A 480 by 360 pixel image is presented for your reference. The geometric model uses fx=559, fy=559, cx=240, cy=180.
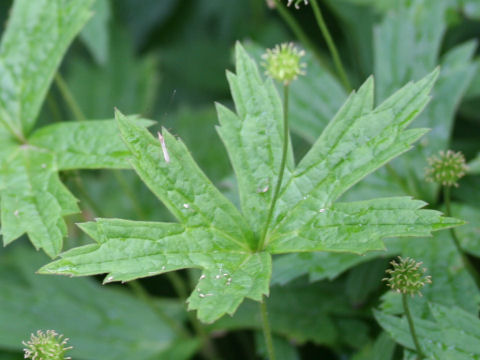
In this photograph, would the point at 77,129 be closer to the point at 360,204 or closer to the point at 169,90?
the point at 360,204

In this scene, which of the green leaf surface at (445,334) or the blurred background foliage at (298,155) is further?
the blurred background foliage at (298,155)

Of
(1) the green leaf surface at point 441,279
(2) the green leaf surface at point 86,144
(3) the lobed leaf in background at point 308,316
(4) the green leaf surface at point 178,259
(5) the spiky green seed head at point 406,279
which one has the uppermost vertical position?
(2) the green leaf surface at point 86,144

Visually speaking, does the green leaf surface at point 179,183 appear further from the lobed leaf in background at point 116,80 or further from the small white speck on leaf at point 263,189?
the lobed leaf in background at point 116,80

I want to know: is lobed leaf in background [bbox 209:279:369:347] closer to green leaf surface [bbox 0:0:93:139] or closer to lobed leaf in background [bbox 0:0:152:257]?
lobed leaf in background [bbox 0:0:152:257]

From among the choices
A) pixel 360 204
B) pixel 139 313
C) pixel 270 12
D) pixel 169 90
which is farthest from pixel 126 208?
pixel 360 204

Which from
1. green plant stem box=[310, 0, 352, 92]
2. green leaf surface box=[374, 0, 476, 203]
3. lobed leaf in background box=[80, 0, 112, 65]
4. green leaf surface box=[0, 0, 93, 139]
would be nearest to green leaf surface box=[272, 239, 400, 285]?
green leaf surface box=[374, 0, 476, 203]

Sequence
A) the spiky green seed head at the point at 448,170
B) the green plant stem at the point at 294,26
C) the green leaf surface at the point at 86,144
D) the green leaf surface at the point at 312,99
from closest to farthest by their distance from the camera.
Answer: the spiky green seed head at the point at 448,170, the green leaf surface at the point at 86,144, the green plant stem at the point at 294,26, the green leaf surface at the point at 312,99

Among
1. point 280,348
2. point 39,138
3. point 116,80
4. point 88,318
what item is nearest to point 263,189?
point 280,348

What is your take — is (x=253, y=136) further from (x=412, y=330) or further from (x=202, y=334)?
(x=202, y=334)

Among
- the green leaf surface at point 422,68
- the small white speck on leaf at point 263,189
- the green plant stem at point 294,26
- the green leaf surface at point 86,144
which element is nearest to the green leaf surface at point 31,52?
the green leaf surface at point 86,144
